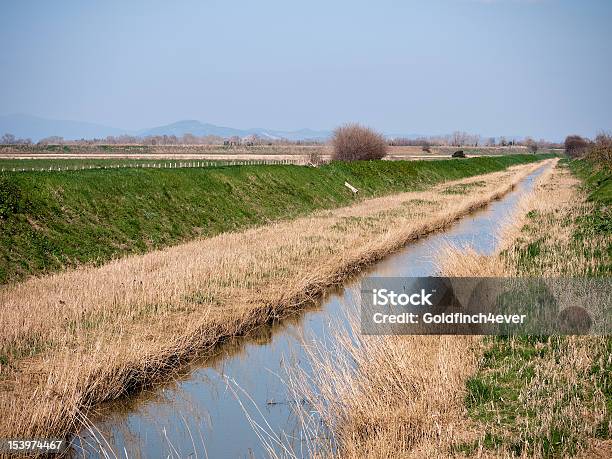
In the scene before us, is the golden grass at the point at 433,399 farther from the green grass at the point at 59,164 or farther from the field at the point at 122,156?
the field at the point at 122,156

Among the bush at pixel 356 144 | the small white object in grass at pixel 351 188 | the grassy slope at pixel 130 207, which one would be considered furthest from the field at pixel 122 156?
the grassy slope at pixel 130 207

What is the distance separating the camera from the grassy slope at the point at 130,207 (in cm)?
1959

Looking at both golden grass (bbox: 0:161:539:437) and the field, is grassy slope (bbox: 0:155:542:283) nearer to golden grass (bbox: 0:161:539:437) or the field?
golden grass (bbox: 0:161:539:437)

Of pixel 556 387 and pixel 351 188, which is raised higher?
pixel 351 188

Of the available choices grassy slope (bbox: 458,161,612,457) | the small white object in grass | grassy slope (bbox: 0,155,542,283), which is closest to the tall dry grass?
grassy slope (bbox: 458,161,612,457)

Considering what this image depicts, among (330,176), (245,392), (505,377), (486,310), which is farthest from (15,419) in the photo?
(330,176)

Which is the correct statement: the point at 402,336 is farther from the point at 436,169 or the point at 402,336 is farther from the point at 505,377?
the point at 436,169

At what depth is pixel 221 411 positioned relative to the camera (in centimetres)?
1002

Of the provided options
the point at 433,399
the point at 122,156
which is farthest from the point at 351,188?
the point at 122,156

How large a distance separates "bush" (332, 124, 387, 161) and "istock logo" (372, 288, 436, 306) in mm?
53600

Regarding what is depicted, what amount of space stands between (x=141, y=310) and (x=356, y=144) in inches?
2222

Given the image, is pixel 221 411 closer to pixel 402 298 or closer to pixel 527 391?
pixel 527 391

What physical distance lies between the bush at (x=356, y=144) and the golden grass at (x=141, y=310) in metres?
45.6

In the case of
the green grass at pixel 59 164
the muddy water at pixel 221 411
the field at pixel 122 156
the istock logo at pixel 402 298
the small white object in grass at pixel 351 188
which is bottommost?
the muddy water at pixel 221 411
